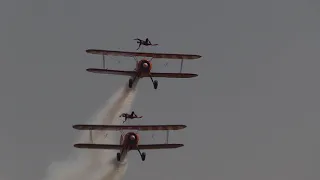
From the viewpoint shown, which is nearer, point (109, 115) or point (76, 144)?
point (76, 144)

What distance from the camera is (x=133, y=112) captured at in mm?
136875

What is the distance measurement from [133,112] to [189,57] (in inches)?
341

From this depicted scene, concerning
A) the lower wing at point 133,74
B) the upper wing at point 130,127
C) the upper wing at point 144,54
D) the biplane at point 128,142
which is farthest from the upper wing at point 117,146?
the upper wing at point 144,54

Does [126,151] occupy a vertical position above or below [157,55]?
below

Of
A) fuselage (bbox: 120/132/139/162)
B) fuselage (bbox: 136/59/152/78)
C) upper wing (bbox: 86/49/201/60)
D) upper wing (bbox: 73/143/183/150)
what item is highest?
upper wing (bbox: 86/49/201/60)

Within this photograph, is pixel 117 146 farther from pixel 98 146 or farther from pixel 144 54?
pixel 144 54

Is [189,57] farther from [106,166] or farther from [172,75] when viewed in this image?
[106,166]

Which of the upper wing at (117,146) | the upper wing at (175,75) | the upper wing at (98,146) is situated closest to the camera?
the upper wing at (98,146)

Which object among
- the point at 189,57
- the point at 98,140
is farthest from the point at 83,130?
the point at 189,57

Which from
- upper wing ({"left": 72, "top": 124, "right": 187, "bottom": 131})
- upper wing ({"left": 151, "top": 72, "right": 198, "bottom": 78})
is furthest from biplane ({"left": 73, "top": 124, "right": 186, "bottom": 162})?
upper wing ({"left": 151, "top": 72, "right": 198, "bottom": 78})

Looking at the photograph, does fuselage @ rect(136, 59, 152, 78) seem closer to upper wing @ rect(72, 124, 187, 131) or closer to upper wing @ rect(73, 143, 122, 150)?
upper wing @ rect(72, 124, 187, 131)

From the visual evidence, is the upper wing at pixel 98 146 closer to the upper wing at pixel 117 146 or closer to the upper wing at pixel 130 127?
the upper wing at pixel 117 146

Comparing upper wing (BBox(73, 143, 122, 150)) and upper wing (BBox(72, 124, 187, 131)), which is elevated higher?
upper wing (BBox(72, 124, 187, 131))

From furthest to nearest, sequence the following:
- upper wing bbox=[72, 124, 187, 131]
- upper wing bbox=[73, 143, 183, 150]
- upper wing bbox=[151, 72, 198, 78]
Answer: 1. upper wing bbox=[151, 72, 198, 78]
2. upper wing bbox=[72, 124, 187, 131]
3. upper wing bbox=[73, 143, 183, 150]
